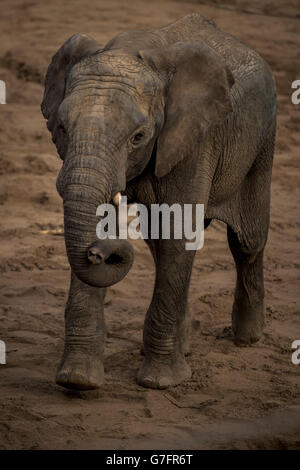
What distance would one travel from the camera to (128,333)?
5.75 metres

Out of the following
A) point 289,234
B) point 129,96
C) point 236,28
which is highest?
point 129,96

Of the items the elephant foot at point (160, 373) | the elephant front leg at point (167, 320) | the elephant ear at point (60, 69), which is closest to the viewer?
the elephant ear at point (60, 69)

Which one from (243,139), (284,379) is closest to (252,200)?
(243,139)

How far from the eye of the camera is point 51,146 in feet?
30.0

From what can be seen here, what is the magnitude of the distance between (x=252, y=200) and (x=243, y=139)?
526 millimetres

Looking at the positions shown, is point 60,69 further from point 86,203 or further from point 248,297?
point 248,297

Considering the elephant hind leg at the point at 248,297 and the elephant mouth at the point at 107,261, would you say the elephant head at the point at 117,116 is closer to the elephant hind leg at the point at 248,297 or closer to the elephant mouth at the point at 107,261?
the elephant mouth at the point at 107,261

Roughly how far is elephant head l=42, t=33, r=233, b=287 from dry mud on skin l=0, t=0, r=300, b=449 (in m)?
0.82

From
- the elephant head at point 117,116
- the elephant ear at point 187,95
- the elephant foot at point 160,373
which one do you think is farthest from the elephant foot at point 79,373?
the elephant ear at point 187,95

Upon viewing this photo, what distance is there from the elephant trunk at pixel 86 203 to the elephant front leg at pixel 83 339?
68cm

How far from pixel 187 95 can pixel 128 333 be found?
1.88 meters

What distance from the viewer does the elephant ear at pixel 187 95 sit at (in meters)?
4.43

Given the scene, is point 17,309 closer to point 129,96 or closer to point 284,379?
point 284,379

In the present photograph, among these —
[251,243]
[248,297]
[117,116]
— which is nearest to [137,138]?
[117,116]
